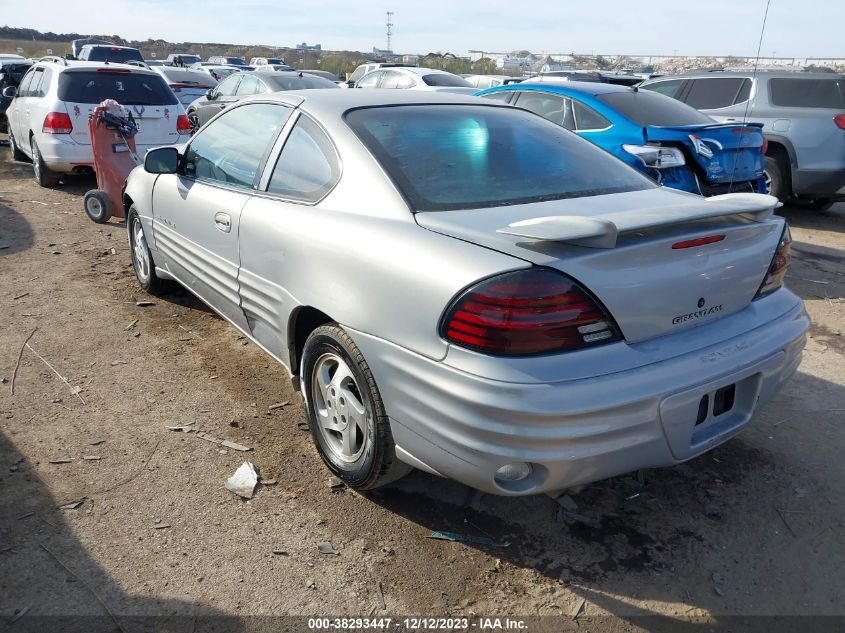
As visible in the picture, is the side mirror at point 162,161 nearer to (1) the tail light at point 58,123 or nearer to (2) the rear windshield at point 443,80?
(1) the tail light at point 58,123

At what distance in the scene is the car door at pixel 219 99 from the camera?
1281 centimetres

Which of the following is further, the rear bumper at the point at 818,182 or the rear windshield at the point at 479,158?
the rear bumper at the point at 818,182

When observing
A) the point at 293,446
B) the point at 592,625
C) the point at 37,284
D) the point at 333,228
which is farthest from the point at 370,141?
the point at 37,284

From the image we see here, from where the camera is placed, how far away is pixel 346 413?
292 centimetres

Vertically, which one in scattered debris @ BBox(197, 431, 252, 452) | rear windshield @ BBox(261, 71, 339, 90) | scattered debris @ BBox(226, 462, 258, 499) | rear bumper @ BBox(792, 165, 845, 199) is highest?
rear windshield @ BBox(261, 71, 339, 90)

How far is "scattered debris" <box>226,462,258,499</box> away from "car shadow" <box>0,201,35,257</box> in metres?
4.65

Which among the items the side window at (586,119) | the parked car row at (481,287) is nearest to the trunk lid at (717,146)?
the side window at (586,119)

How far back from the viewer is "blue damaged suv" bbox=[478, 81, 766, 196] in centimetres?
617

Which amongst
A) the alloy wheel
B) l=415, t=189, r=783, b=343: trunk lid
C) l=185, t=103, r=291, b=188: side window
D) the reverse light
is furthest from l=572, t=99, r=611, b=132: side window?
the alloy wheel

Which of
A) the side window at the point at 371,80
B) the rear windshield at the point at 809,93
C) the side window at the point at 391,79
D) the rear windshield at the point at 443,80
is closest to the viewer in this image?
the rear windshield at the point at 809,93

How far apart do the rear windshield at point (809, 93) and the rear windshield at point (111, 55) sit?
18456 millimetres

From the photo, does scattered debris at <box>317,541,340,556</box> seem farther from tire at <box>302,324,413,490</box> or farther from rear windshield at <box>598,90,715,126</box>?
rear windshield at <box>598,90,715,126</box>

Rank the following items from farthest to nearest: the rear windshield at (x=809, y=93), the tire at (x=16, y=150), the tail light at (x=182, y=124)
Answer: the tire at (x=16, y=150) < the tail light at (x=182, y=124) < the rear windshield at (x=809, y=93)

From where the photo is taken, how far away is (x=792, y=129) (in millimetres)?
8336
